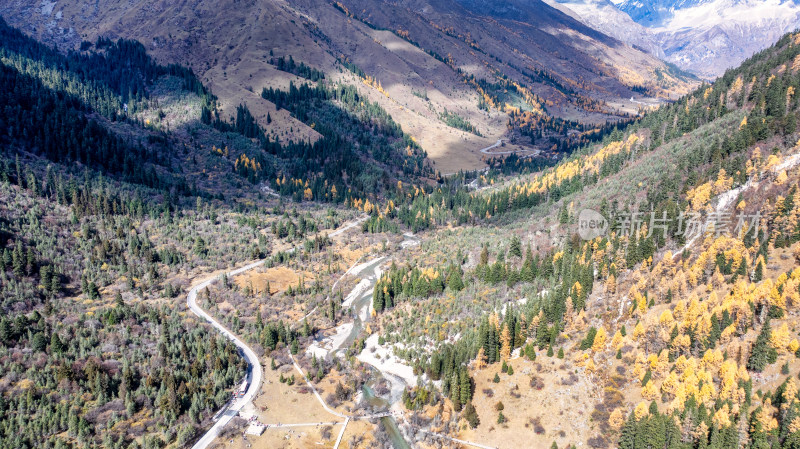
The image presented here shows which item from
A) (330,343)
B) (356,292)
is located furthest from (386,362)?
(356,292)

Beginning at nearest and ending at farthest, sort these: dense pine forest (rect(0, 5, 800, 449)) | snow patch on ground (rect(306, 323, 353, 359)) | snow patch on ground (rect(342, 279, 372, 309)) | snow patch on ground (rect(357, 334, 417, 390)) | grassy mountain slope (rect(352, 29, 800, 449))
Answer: grassy mountain slope (rect(352, 29, 800, 449))
dense pine forest (rect(0, 5, 800, 449))
snow patch on ground (rect(357, 334, 417, 390))
snow patch on ground (rect(306, 323, 353, 359))
snow patch on ground (rect(342, 279, 372, 309))

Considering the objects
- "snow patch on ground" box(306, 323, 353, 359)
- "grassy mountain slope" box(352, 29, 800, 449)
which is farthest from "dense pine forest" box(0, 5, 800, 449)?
"snow patch on ground" box(306, 323, 353, 359)

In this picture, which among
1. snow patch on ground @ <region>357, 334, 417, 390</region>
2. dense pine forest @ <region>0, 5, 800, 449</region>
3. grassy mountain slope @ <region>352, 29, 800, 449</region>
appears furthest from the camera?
snow patch on ground @ <region>357, 334, 417, 390</region>

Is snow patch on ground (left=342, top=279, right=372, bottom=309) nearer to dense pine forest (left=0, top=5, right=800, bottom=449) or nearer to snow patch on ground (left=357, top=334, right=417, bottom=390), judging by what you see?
dense pine forest (left=0, top=5, right=800, bottom=449)

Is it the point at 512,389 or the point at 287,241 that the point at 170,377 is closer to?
the point at 512,389

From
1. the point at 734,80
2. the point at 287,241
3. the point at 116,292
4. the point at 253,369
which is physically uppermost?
the point at 734,80

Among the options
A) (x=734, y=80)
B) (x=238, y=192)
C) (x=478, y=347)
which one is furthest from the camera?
(x=238, y=192)

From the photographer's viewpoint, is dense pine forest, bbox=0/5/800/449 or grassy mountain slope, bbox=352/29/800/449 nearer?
grassy mountain slope, bbox=352/29/800/449

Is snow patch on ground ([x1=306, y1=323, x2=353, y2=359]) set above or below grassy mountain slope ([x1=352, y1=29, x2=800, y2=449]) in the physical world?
below

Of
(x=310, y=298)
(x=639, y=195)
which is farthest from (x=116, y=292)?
(x=639, y=195)

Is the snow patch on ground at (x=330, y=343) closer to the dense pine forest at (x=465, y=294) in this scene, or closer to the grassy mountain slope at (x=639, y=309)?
the dense pine forest at (x=465, y=294)

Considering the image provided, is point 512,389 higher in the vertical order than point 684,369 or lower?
lower
